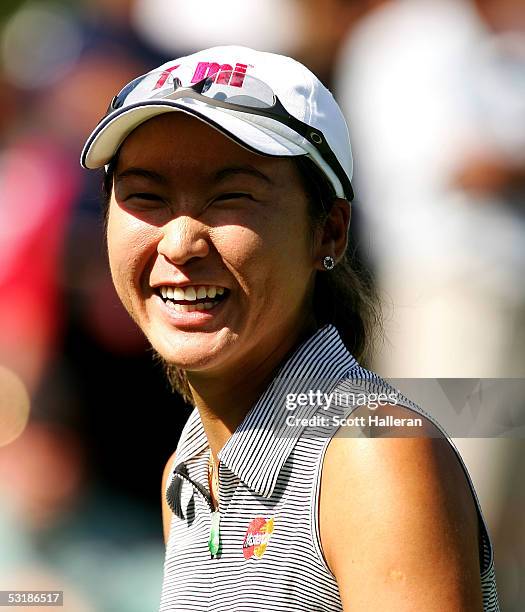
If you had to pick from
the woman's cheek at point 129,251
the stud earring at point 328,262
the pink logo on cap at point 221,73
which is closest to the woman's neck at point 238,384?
the stud earring at point 328,262

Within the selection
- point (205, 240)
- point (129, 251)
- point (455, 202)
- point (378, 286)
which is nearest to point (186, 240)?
point (205, 240)

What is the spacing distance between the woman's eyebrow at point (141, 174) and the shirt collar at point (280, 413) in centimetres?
43

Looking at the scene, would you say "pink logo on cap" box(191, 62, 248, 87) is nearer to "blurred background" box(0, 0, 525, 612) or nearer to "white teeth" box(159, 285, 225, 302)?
"white teeth" box(159, 285, 225, 302)

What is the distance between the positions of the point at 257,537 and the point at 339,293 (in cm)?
65

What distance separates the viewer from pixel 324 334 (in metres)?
2.03

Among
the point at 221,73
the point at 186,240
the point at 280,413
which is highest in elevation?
the point at 221,73

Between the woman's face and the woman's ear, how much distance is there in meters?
0.07

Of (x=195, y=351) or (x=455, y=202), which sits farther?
A: (x=455, y=202)

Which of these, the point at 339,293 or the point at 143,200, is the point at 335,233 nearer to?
the point at 339,293

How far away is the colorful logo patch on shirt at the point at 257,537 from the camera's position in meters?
1.76

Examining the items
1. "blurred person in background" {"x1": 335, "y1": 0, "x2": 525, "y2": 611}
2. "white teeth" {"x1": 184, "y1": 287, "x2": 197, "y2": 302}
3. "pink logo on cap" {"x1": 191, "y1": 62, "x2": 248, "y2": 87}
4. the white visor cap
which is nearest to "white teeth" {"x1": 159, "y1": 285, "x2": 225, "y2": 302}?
"white teeth" {"x1": 184, "y1": 287, "x2": 197, "y2": 302}

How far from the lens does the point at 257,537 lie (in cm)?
179

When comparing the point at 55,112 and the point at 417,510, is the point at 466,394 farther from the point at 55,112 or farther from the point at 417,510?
the point at 55,112

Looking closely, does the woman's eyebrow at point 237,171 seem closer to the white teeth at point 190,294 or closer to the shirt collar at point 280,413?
the white teeth at point 190,294
